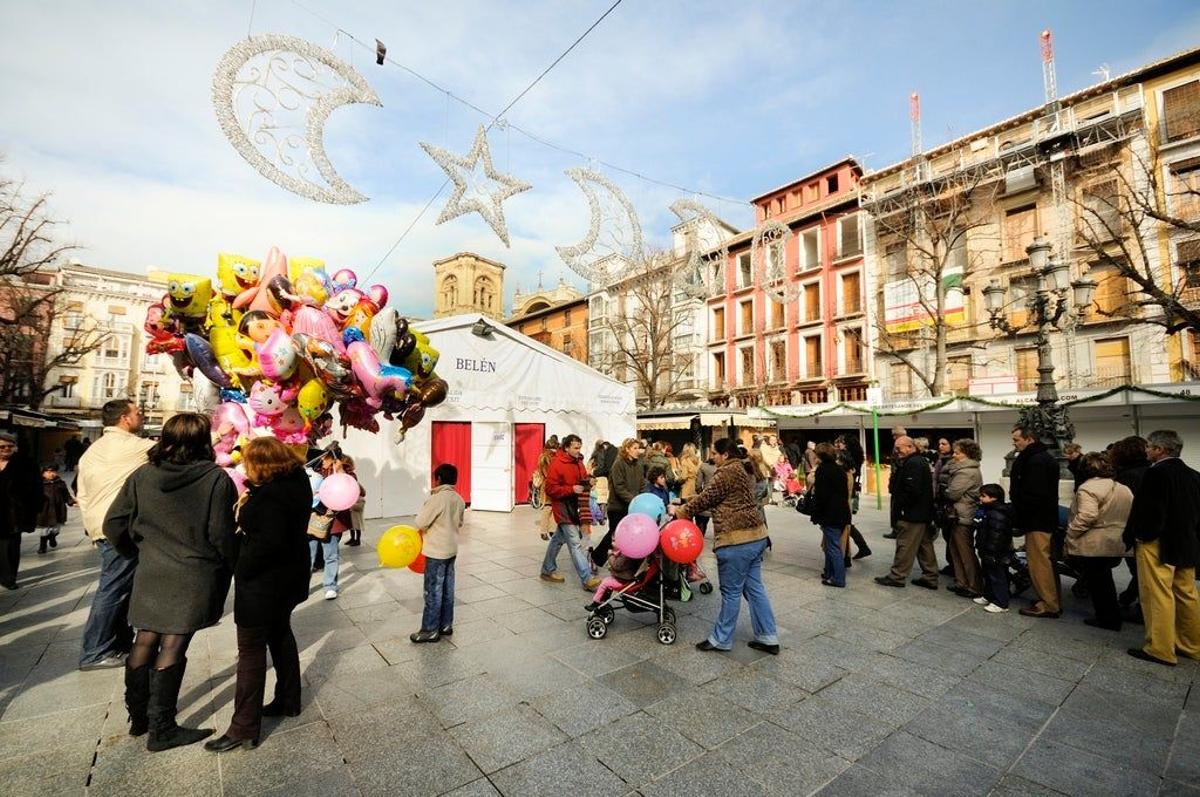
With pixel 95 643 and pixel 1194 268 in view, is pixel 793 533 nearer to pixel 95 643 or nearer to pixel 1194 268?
pixel 95 643

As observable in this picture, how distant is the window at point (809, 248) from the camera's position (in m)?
30.2

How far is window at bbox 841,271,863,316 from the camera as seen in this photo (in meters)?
27.6

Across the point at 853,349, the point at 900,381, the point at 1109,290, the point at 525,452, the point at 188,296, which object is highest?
the point at 1109,290

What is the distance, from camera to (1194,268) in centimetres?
1814

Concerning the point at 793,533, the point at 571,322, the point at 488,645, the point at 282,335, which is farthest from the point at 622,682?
the point at 571,322

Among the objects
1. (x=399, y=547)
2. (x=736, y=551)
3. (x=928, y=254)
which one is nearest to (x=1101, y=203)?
(x=928, y=254)

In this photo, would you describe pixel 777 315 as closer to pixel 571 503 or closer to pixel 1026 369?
pixel 1026 369

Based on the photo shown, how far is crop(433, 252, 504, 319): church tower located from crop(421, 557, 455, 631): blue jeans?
51.3 meters

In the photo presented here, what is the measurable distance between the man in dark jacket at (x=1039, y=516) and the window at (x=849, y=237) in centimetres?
2516

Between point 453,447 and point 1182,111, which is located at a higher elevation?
point 1182,111

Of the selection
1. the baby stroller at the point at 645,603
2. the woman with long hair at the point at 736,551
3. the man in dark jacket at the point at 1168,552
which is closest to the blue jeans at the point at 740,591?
the woman with long hair at the point at 736,551

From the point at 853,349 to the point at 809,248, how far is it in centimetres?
676

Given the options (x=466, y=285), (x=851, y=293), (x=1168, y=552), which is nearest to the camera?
(x=1168, y=552)

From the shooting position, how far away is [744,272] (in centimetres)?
3350
